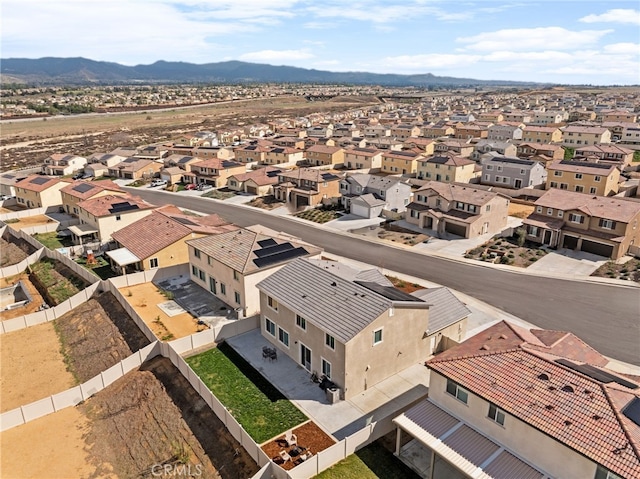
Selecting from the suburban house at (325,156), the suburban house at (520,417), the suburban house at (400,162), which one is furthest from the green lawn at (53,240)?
the suburban house at (400,162)

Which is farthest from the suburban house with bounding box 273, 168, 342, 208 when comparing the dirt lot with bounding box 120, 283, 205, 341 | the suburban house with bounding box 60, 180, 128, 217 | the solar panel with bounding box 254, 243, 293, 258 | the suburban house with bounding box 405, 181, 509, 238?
the dirt lot with bounding box 120, 283, 205, 341

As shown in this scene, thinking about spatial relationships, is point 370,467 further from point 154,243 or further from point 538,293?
point 154,243

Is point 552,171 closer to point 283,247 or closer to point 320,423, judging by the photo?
point 283,247

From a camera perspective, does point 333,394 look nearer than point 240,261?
Yes

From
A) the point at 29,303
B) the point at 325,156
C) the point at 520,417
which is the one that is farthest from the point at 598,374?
the point at 325,156

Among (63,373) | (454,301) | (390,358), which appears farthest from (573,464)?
(63,373)

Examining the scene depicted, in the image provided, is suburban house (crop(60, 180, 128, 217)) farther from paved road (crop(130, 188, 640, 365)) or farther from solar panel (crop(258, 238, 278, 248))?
solar panel (crop(258, 238, 278, 248))
